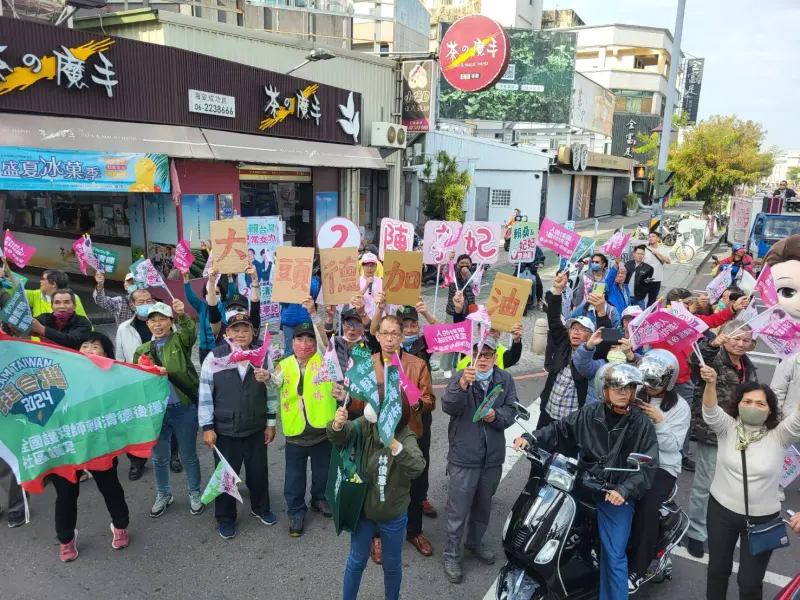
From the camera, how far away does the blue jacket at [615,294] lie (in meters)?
8.81

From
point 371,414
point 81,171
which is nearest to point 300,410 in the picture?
point 371,414

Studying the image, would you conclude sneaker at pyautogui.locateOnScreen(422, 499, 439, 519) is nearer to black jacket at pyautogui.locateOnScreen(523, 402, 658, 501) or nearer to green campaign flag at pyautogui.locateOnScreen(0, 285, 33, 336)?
black jacket at pyautogui.locateOnScreen(523, 402, 658, 501)

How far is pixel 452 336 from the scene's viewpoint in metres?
4.47

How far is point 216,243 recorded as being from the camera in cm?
582

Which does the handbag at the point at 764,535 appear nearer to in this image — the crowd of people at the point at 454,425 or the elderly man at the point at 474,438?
the crowd of people at the point at 454,425

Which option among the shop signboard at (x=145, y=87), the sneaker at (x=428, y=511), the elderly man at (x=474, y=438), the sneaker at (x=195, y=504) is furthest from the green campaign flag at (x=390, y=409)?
the shop signboard at (x=145, y=87)

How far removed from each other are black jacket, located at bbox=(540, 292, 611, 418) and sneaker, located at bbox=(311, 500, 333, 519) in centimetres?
212

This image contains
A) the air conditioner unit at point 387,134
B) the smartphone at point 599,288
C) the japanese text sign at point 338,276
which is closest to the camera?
the japanese text sign at point 338,276

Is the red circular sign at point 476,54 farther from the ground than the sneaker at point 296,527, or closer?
farther from the ground

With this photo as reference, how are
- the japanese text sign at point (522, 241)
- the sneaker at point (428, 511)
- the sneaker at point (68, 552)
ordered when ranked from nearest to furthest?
1. the sneaker at point (68, 552)
2. the sneaker at point (428, 511)
3. the japanese text sign at point (522, 241)

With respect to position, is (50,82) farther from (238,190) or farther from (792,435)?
(792,435)

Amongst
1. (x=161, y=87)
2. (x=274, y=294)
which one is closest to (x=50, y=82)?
(x=161, y=87)

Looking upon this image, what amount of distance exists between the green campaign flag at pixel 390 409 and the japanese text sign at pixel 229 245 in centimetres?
295

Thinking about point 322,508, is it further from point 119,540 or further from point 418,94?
point 418,94
